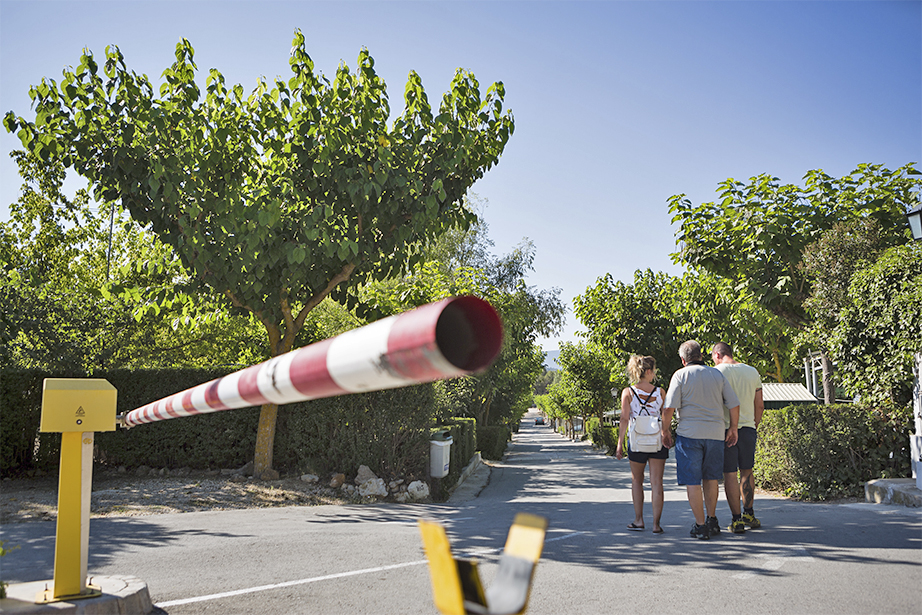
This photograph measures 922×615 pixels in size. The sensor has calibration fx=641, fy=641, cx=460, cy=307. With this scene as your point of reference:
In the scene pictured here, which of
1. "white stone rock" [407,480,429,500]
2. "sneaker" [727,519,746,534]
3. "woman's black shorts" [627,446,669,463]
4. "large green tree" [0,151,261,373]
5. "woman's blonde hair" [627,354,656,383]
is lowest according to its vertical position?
"white stone rock" [407,480,429,500]

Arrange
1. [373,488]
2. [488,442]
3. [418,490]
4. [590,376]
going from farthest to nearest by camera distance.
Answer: [590,376], [488,442], [418,490], [373,488]

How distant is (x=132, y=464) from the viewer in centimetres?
1233

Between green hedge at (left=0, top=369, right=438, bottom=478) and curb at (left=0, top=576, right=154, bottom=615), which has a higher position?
green hedge at (left=0, top=369, right=438, bottom=478)

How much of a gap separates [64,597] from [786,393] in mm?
33540

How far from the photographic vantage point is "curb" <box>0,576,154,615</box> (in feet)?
11.4

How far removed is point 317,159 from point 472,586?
1032cm

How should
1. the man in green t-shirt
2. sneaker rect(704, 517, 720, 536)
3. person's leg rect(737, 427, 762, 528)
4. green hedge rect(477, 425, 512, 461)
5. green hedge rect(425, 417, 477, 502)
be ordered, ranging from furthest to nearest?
green hedge rect(477, 425, 512, 461) → green hedge rect(425, 417, 477, 502) → person's leg rect(737, 427, 762, 528) → the man in green t-shirt → sneaker rect(704, 517, 720, 536)

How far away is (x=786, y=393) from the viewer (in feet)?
104

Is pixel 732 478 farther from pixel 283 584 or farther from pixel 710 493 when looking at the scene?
pixel 283 584

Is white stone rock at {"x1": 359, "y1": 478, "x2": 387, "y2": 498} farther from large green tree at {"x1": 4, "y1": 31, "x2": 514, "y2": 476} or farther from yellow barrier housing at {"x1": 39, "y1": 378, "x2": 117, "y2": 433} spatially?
yellow barrier housing at {"x1": 39, "y1": 378, "x2": 117, "y2": 433}

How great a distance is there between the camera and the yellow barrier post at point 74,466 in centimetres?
361

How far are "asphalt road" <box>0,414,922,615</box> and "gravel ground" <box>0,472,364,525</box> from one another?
3.23ft

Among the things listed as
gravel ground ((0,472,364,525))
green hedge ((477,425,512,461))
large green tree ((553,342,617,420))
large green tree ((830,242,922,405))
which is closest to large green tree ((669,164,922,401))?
large green tree ((830,242,922,405))

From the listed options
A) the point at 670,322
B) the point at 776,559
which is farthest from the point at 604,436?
the point at 776,559
